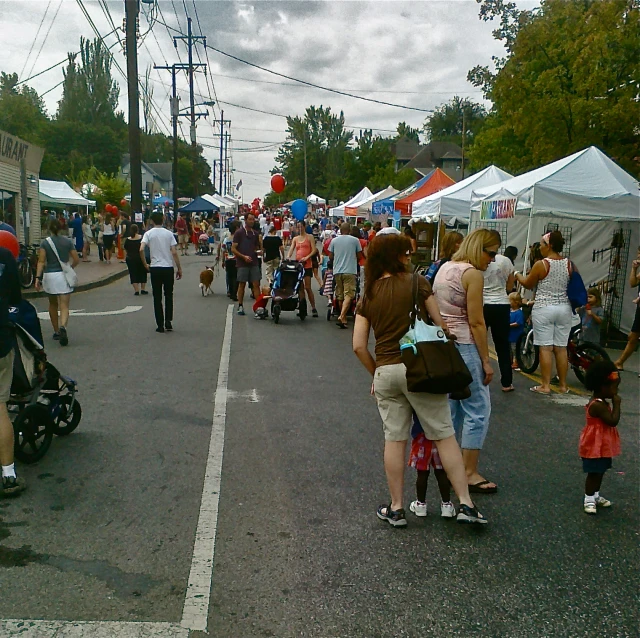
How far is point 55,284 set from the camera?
10188 mm

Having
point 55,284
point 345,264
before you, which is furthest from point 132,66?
point 55,284

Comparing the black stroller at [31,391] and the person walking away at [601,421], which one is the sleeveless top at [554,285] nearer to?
the person walking away at [601,421]

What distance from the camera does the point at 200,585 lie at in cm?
350

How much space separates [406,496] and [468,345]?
108 cm

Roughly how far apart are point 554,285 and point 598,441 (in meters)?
3.57

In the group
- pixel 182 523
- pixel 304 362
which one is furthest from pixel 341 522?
pixel 304 362

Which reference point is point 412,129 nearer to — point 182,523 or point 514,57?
point 514,57

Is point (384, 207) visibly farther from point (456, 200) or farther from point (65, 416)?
point (65, 416)

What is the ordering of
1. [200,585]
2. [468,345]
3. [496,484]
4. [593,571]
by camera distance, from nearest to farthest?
1. [200,585]
2. [593,571]
3. [468,345]
4. [496,484]

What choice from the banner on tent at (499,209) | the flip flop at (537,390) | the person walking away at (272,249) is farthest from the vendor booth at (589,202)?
the person walking away at (272,249)

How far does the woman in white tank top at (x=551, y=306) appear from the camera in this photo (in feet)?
24.8

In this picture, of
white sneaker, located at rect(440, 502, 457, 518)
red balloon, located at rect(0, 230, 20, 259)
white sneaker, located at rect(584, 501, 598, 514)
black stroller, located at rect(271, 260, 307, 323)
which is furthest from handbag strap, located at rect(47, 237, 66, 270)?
white sneaker, located at rect(584, 501, 598, 514)

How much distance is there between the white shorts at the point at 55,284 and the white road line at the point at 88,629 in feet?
25.0

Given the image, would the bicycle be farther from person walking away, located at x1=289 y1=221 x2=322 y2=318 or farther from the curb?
the curb
